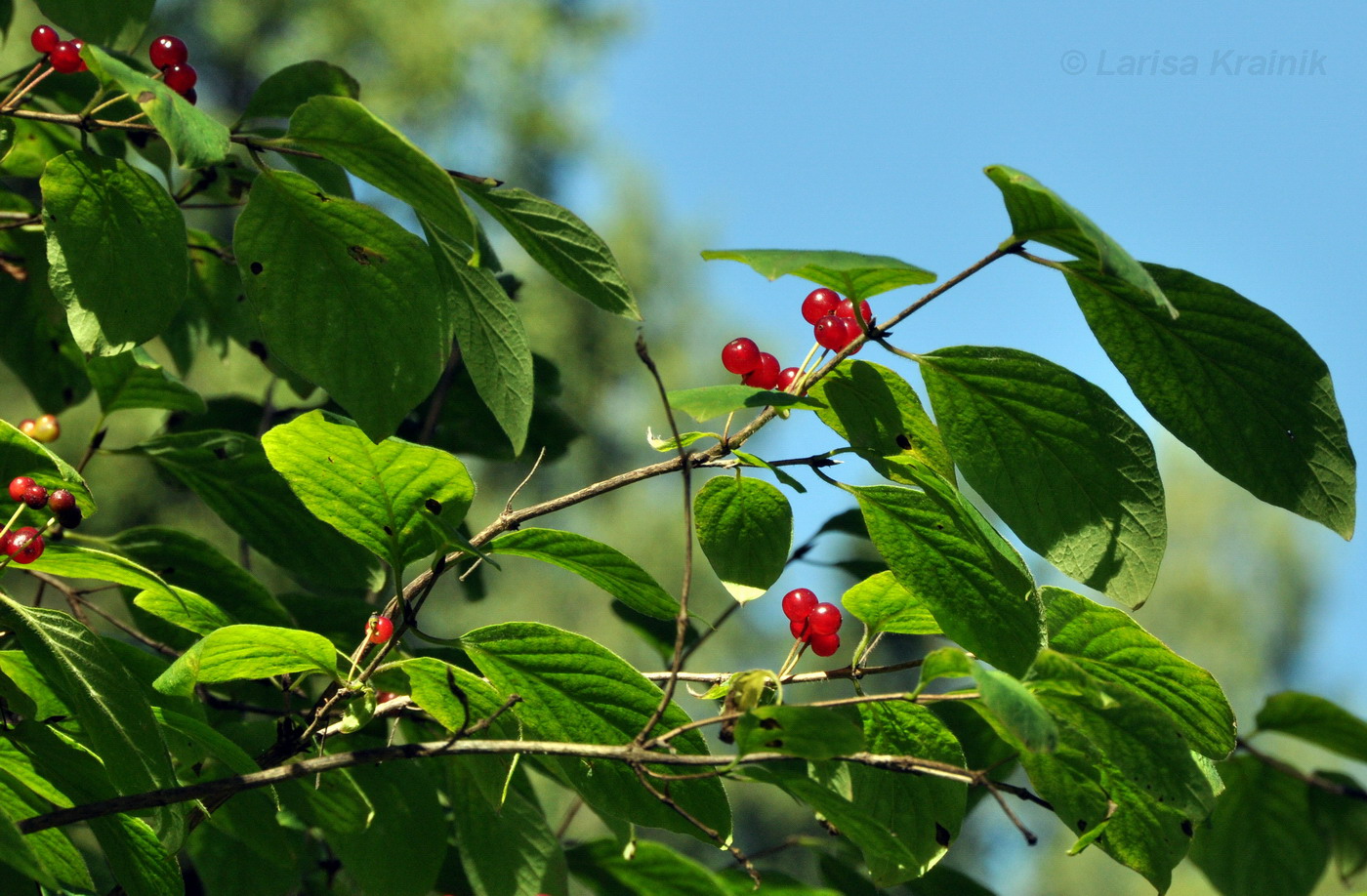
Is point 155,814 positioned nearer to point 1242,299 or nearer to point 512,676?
point 512,676

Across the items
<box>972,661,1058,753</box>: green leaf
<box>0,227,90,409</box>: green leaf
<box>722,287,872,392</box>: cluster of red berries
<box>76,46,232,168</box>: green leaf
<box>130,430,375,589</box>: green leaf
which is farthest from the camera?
<box>0,227,90,409</box>: green leaf

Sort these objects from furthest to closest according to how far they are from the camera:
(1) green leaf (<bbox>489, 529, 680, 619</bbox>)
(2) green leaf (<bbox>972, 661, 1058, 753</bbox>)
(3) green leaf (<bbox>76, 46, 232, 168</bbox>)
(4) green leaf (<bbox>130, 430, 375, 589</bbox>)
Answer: (4) green leaf (<bbox>130, 430, 375, 589</bbox>) < (1) green leaf (<bbox>489, 529, 680, 619</bbox>) < (3) green leaf (<bbox>76, 46, 232, 168</bbox>) < (2) green leaf (<bbox>972, 661, 1058, 753</bbox>)

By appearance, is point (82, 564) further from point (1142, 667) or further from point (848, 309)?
point (1142, 667)

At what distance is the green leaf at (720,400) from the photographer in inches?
22.9

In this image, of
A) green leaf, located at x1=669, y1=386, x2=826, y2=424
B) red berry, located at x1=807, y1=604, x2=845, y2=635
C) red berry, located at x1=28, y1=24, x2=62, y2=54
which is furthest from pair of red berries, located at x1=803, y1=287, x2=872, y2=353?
red berry, located at x1=28, y1=24, x2=62, y2=54

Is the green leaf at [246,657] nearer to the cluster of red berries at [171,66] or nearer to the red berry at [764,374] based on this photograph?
the red berry at [764,374]

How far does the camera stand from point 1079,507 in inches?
26.1

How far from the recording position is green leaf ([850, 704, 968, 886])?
732mm

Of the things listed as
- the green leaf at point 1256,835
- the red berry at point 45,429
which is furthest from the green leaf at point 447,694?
the green leaf at point 1256,835

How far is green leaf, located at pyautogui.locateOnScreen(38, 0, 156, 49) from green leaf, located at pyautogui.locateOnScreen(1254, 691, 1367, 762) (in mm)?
1214

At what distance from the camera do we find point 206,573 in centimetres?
99

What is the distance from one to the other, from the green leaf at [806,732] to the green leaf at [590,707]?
159 mm

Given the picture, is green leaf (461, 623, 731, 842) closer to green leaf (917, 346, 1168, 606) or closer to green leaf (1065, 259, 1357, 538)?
green leaf (917, 346, 1168, 606)

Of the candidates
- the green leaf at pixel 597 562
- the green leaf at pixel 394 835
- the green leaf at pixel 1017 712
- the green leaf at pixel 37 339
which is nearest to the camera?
the green leaf at pixel 1017 712
